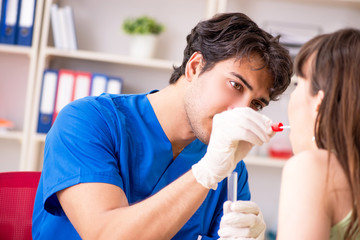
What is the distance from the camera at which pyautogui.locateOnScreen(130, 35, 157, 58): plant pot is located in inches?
94.7

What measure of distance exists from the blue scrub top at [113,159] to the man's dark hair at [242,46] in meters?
0.26

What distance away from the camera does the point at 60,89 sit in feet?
7.50

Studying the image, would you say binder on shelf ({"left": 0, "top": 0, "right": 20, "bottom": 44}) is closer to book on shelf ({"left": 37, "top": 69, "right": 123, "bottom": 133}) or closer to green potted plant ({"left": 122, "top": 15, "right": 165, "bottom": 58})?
book on shelf ({"left": 37, "top": 69, "right": 123, "bottom": 133})

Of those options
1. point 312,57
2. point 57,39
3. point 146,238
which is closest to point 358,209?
point 312,57

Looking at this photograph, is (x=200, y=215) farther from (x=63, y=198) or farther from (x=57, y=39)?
(x=57, y=39)

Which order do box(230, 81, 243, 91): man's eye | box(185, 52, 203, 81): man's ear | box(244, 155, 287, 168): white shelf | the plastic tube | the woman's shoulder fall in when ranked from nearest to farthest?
the woman's shoulder, the plastic tube, box(230, 81, 243, 91): man's eye, box(185, 52, 203, 81): man's ear, box(244, 155, 287, 168): white shelf

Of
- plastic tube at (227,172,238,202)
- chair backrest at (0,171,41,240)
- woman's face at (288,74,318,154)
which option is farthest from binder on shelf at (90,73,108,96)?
woman's face at (288,74,318,154)

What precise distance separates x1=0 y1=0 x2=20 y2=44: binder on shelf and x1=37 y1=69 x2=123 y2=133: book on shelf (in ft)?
0.84

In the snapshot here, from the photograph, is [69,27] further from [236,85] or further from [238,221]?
[238,221]

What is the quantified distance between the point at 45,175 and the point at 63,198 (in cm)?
10

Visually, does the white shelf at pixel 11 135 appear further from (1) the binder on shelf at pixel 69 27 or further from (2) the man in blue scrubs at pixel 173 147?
(2) the man in blue scrubs at pixel 173 147

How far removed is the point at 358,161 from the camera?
0.83m

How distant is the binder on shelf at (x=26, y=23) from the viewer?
7.44 feet

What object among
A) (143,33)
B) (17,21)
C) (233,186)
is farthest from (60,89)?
(233,186)
